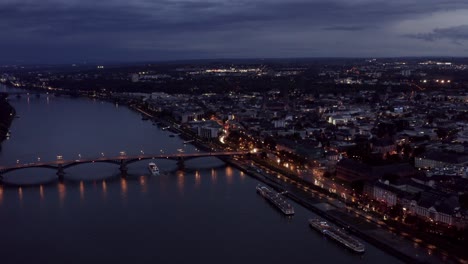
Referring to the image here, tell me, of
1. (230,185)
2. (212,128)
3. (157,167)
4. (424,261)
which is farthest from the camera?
(212,128)

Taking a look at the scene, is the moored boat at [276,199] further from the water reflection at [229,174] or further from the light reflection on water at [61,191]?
the light reflection on water at [61,191]

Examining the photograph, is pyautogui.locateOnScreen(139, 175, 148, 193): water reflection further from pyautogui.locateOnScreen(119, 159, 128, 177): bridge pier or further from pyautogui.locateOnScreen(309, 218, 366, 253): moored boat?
pyautogui.locateOnScreen(309, 218, 366, 253): moored boat

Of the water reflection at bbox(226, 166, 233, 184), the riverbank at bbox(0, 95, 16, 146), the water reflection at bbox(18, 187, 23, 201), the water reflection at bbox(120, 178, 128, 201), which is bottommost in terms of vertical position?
the water reflection at bbox(18, 187, 23, 201)

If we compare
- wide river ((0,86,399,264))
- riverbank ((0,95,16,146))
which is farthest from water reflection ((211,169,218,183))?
riverbank ((0,95,16,146))

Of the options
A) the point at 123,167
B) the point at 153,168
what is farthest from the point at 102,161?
the point at 153,168

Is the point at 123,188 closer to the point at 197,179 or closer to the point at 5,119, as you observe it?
the point at 197,179

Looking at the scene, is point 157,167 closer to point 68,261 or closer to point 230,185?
point 230,185

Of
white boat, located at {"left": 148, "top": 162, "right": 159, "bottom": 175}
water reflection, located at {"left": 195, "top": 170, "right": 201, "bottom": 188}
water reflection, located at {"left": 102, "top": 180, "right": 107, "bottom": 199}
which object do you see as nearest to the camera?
water reflection, located at {"left": 102, "top": 180, "right": 107, "bottom": 199}

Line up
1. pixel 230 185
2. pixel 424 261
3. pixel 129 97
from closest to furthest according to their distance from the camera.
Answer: pixel 424 261, pixel 230 185, pixel 129 97

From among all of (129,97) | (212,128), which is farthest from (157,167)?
(129,97)

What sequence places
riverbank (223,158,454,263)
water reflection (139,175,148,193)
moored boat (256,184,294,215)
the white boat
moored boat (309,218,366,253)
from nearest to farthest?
riverbank (223,158,454,263) < moored boat (309,218,366,253) < moored boat (256,184,294,215) < water reflection (139,175,148,193) < the white boat

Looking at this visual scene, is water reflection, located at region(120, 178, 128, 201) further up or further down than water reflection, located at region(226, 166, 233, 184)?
further down
